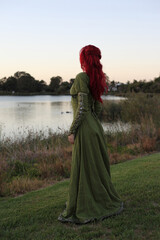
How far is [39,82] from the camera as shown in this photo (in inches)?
3752

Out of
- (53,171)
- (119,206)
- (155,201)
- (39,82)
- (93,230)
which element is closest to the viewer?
(93,230)

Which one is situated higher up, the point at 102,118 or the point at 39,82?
the point at 39,82

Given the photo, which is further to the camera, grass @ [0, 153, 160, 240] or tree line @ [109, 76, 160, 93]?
tree line @ [109, 76, 160, 93]

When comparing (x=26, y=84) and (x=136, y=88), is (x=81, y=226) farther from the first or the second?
(x=26, y=84)

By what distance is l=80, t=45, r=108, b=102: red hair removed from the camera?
3.19 m

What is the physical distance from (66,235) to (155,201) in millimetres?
1582

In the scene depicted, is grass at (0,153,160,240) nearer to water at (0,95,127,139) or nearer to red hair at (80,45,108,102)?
red hair at (80,45,108,102)

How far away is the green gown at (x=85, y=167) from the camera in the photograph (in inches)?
123

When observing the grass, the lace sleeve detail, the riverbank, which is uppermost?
the lace sleeve detail

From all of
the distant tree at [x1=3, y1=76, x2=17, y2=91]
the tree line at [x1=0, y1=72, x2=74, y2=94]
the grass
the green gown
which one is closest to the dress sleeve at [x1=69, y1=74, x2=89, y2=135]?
the green gown

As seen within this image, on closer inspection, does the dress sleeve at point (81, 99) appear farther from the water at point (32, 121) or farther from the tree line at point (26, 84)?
the tree line at point (26, 84)

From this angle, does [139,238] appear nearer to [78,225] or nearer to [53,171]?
[78,225]

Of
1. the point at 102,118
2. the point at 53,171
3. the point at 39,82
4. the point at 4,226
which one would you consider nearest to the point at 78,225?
the point at 4,226

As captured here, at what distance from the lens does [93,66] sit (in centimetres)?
321
